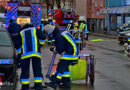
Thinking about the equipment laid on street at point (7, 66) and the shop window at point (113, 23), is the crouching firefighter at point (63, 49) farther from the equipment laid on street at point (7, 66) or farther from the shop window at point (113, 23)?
the shop window at point (113, 23)

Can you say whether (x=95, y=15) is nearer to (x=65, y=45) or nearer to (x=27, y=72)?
(x=65, y=45)

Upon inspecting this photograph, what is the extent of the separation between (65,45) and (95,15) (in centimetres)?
4539

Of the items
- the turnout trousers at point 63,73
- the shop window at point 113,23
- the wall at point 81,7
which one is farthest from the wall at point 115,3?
the turnout trousers at point 63,73

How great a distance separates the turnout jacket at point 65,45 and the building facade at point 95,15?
40.5 m

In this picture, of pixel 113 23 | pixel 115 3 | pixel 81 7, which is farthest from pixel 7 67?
pixel 81 7

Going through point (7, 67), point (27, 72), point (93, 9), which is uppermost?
point (7, 67)

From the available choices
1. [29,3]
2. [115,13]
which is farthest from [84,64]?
[115,13]

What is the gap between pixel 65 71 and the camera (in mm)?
8938

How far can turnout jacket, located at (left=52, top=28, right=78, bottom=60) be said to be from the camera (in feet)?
28.2

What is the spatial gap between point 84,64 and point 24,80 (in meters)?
2.11

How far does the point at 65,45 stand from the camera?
8.70 m

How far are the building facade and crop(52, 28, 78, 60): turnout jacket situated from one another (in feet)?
133

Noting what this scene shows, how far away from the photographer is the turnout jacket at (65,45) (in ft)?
28.2

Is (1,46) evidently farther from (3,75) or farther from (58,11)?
(58,11)
